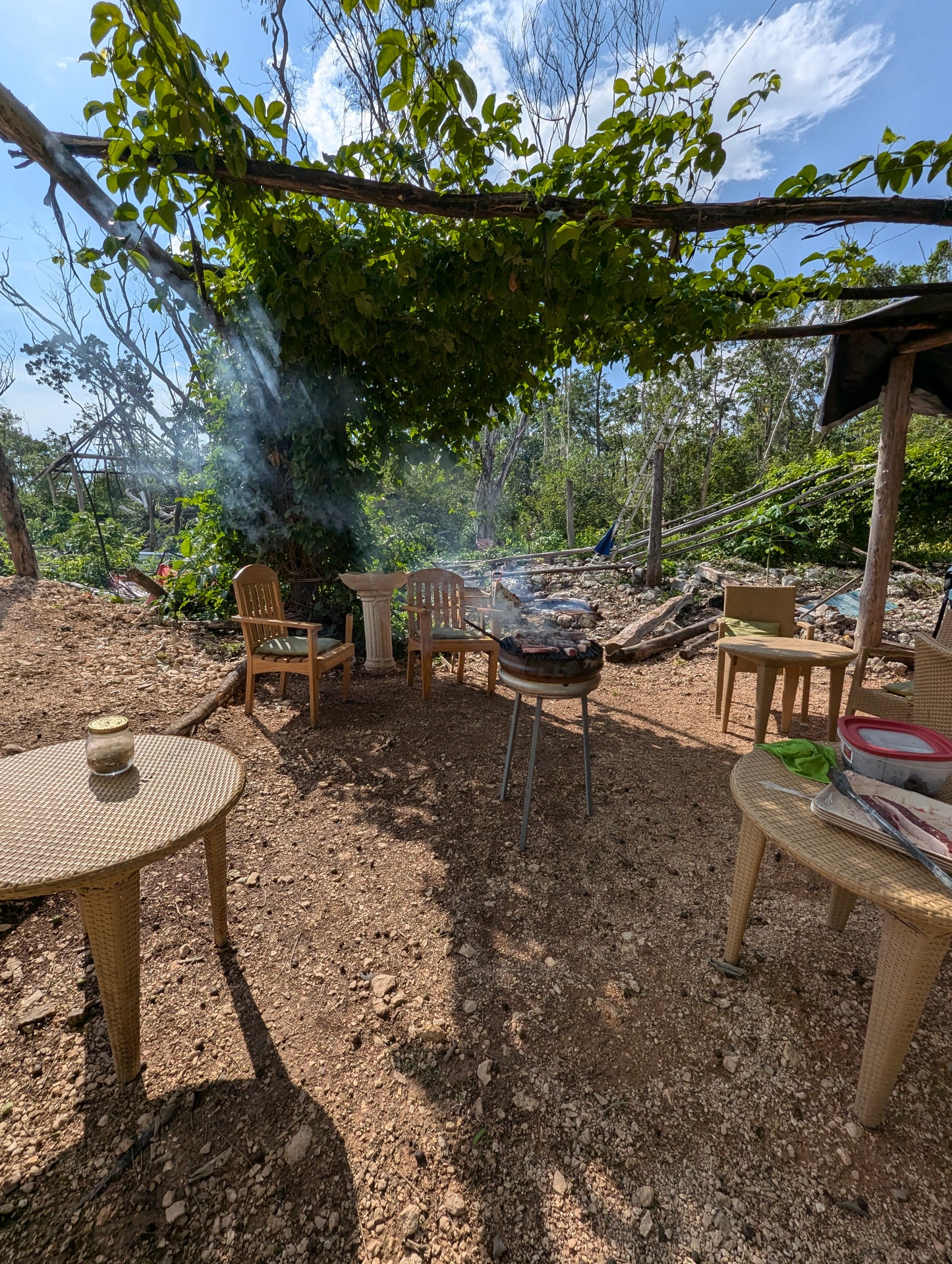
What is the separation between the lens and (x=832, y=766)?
151 cm

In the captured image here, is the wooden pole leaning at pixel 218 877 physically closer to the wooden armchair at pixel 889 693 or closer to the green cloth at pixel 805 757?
the green cloth at pixel 805 757

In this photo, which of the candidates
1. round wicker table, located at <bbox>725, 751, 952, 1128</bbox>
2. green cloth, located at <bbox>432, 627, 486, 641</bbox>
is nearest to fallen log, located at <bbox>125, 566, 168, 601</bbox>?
green cloth, located at <bbox>432, 627, 486, 641</bbox>

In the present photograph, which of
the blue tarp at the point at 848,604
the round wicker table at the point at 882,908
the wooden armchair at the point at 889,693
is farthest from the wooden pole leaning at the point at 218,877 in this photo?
the blue tarp at the point at 848,604

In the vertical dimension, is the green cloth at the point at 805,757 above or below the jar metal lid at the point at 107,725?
below

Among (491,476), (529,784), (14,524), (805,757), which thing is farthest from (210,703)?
(491,476)

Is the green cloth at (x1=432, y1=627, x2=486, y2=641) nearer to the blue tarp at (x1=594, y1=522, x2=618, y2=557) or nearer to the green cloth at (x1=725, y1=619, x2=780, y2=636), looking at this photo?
the green cloth at (x1=725, y1=619, x2=780, y2=636)

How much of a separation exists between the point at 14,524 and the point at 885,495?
858 cm

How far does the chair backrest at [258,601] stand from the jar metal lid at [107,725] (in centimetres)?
206

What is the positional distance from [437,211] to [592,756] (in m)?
3.06

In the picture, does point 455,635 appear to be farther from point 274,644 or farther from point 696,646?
point 696,646

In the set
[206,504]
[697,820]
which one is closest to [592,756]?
[697,820]

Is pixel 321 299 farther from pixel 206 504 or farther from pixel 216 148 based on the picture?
pixel 206 504

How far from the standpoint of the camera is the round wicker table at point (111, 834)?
1216 millimetres

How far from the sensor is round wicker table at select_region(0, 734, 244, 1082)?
1216 millimetres
